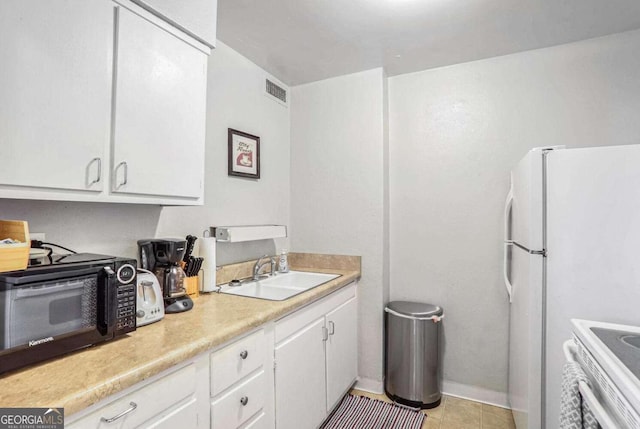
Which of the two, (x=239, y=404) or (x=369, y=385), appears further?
(x=369, y=385)

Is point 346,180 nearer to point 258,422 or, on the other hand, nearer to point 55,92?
point 258,422

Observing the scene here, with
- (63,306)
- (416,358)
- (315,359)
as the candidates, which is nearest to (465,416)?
(416,358)

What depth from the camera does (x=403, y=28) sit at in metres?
2.03

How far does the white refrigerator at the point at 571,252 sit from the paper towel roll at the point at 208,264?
64.3 inches

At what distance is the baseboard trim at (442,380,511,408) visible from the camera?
2.38 metres

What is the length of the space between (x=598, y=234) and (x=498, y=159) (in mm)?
1076

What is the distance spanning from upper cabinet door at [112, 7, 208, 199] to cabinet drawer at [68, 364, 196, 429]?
712 mm

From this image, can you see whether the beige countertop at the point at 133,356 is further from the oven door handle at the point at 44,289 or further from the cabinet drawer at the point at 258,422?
the cabinet drawer at the point at 258,422

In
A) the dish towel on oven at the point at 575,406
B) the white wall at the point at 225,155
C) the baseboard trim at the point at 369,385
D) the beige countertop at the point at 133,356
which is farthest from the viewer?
the baseboard trim at the point at 369,385

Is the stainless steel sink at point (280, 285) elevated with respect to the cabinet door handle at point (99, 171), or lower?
lower

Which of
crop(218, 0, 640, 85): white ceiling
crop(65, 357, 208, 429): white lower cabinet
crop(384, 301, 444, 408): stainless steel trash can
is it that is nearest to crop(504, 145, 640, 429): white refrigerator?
crop(384, 301, 444, 408): stainless steel trash can

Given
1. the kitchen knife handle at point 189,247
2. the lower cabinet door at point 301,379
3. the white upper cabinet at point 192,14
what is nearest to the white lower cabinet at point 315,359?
the lower cabinet door at point 301,379

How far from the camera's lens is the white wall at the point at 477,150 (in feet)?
7.09

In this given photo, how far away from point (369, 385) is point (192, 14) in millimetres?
2651
